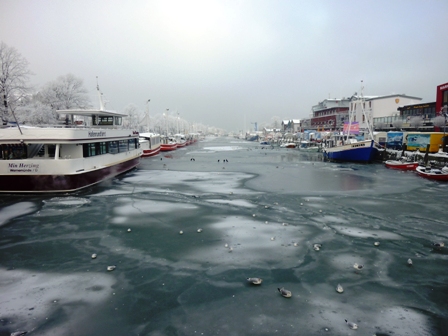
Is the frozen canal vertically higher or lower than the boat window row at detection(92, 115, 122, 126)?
lower

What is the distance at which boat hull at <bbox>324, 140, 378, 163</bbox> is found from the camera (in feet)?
133

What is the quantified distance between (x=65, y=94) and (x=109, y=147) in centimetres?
3823

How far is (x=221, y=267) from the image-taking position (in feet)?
29.0

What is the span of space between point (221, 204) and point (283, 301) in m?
9.63

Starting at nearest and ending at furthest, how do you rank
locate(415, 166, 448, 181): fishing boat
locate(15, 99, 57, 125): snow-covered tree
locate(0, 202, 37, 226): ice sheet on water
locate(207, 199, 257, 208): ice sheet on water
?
1. locate(0, 202, 37, 226): ice sheet on water
2. locate(207, 199, 257, 208): ice sheet on water
3. locate(415, 166, 448, 181): fishing boat
4. locate(15, 99, 57, 125): snow-covered tree

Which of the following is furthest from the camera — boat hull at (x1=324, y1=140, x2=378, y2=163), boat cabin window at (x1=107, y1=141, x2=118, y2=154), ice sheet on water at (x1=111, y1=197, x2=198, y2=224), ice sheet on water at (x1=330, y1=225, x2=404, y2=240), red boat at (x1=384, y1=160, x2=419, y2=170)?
boat hull at (x1=324, y1=140, x2=378, y2=163)

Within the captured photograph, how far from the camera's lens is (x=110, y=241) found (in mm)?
10930

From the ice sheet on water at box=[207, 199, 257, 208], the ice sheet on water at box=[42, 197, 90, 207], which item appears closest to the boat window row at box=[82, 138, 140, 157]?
the ice sheet on water at box=[42, 197, 90, 207]

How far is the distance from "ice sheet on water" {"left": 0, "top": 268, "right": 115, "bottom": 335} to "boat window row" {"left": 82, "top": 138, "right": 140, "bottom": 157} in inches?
546

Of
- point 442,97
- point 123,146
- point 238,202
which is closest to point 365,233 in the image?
point 238,202

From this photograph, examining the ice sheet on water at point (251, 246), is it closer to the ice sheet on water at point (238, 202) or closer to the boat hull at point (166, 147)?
the ice sheet on water at point (238, 202)

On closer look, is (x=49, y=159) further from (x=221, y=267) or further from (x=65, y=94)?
(x=65, y=94)

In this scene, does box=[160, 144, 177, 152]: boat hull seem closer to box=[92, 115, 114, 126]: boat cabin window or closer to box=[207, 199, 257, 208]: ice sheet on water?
box=[92, 115, 114, 126]: boat cabin window

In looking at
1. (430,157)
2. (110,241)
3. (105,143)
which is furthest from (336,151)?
(110,241)
